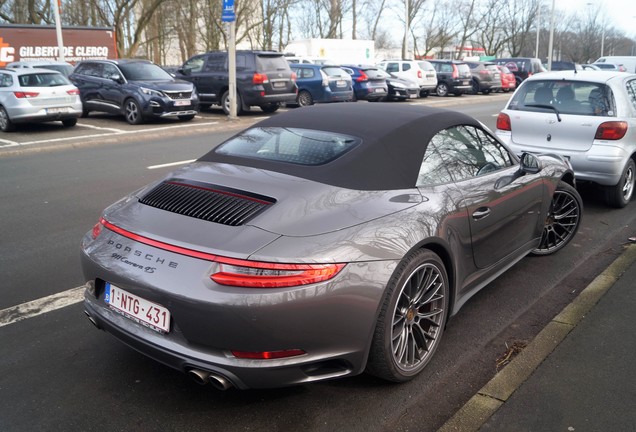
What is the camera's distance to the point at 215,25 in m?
43.8

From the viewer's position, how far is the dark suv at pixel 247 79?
58.8 ft

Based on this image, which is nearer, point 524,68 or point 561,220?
point 561,220

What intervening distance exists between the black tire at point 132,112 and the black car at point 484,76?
64.8ft

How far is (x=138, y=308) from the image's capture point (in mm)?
2861

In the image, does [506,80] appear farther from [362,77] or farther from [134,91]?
[134,91]

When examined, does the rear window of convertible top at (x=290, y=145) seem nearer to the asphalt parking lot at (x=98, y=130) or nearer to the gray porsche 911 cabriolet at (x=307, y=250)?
the gray porsche 911 cabriolet at (x=307, y=250)

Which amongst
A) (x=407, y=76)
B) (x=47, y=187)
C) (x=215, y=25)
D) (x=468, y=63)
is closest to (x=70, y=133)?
(x=47, y=187)

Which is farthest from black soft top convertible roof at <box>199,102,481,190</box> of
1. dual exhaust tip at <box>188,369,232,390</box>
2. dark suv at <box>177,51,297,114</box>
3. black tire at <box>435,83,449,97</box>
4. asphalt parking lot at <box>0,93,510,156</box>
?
black tire at <box>435,83,449,97</box>

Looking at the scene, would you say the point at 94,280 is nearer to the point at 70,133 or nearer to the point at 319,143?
the point at 319,143

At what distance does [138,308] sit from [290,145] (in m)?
1.42

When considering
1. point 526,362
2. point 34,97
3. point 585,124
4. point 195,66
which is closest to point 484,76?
point 195,66

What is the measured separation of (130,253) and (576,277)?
3639mm

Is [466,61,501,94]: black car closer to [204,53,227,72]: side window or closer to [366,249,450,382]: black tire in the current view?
[204,53,227,72]: side window

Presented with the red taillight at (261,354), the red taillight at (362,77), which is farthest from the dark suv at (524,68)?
the red taillight at (261,354)
